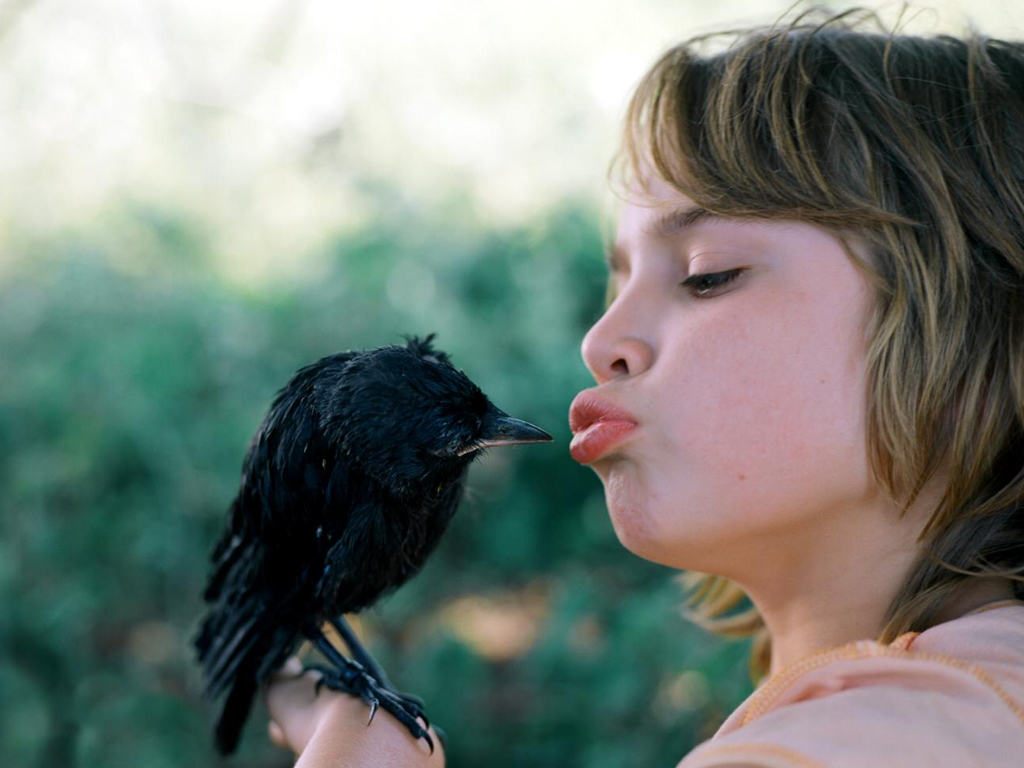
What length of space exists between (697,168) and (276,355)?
200 cm

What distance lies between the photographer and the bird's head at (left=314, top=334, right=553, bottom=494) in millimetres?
1180

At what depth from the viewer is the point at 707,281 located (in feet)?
4.23

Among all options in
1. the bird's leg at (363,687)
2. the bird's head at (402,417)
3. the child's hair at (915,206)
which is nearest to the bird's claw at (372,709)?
the bird's leg at (363,687)

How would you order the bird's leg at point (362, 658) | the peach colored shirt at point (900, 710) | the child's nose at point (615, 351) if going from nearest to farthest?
1. the peach colored shirt at point (900, 710)
2. the child's nose at point (615, 351)
3. the bird's leg at point (362, 658)

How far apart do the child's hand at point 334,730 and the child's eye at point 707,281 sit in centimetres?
74

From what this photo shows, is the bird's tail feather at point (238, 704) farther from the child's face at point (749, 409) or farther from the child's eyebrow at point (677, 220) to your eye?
the child's eyebrow at point (677, 220)

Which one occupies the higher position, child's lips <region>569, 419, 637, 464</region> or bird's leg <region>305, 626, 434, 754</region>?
child's lips <region>569, 419, 637, 464</region>

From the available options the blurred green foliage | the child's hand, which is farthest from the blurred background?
the child's hand

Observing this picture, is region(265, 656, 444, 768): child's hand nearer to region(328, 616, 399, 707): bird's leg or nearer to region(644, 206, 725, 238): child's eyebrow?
region(328, 616, 399, 707): bird's leg

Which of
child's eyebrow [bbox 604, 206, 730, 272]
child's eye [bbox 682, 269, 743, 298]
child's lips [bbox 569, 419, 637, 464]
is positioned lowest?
child's lips [bbox 569, 419, 637, 464]

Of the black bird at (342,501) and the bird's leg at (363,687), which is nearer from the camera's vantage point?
the black bird at (342,501)

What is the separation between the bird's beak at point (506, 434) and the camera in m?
1.22

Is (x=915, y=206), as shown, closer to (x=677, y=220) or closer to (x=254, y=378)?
(x=677, y=220)

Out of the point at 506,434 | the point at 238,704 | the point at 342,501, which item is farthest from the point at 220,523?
the point at 506,434
